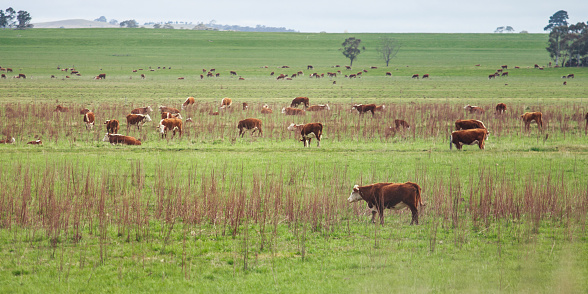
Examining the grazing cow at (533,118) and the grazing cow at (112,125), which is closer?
the grazing cow at (112,125)

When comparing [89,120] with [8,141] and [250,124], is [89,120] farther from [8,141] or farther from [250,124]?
[250,124]

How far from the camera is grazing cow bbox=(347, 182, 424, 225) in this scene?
10.6 meters

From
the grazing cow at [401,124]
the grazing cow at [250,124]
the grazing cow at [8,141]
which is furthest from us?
the grazing cow at [401,124]

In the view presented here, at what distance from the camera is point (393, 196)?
10.7 m

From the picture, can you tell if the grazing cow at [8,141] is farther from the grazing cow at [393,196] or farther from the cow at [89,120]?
the grazing cow at [393,196]

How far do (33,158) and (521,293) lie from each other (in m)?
16.1

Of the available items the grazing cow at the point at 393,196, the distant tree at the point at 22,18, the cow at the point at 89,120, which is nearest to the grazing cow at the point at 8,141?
the cow at the point at 89,120

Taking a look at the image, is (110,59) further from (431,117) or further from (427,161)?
(427,161)

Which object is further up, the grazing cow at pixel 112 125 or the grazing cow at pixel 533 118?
the grazing cow at pixel 533 118

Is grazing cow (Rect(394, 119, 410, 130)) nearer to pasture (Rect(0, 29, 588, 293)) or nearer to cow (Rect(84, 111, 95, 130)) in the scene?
pasture (Rect(0, 29, 588, 293))

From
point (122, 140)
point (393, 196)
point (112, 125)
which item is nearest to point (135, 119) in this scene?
point (112, 125)

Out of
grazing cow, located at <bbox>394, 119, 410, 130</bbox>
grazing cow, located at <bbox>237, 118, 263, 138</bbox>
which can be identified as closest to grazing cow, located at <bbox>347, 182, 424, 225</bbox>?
grazing cow, located at <bbox>237, 118, 263, 138</bbox>

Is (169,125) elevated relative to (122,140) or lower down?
elevated

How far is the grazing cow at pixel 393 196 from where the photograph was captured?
34.8 ft
